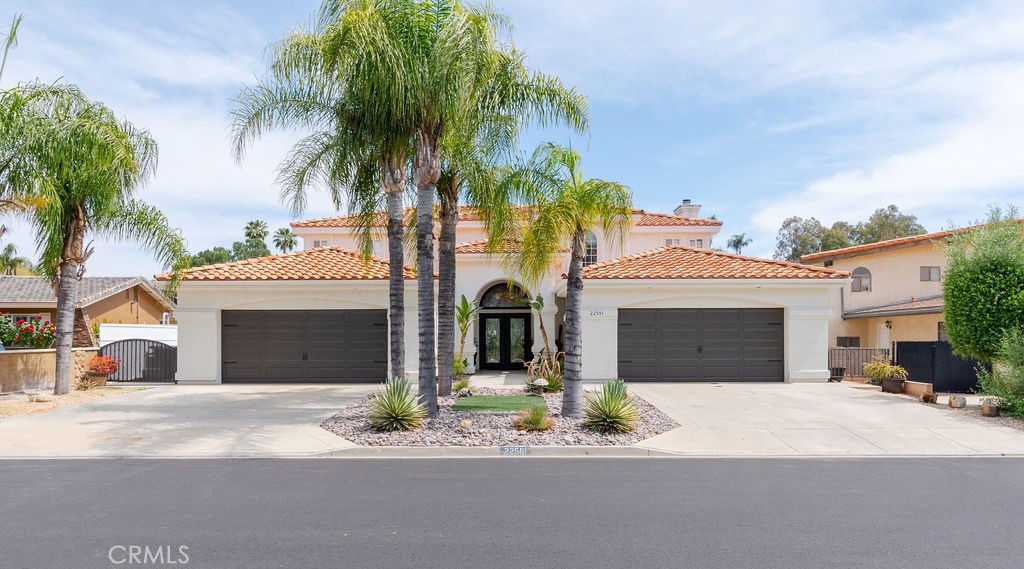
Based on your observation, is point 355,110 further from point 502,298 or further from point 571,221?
point 502,298

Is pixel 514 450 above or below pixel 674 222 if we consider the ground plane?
below

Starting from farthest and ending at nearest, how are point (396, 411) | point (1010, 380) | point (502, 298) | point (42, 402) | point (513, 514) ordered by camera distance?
point (502, 298) → point (42, 402) → point (1010, 380) → point (396, 411) → point (513, 514)

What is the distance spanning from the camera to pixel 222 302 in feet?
63.2

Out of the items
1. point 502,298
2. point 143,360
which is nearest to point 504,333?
point 502,298

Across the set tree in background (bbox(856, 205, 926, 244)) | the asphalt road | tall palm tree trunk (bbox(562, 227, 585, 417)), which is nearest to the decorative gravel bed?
tall palm tree trunk (bbox(562, 227, 585, 417))

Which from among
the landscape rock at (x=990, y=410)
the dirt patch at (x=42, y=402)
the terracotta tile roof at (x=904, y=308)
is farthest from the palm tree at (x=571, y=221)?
the terracotta tile roof at (x=904, y=308)

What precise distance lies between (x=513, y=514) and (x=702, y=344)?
13759 millimetres

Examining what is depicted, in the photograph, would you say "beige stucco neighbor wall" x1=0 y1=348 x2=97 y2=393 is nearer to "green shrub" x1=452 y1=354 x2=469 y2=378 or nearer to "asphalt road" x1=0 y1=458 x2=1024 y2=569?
"asphalt road" x1=0 y1=458 x2=1024 y2=569

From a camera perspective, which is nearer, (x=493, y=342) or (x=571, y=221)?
(x=571, y=221)

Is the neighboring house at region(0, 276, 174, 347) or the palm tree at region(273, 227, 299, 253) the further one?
the palm tree at region(273, 227, 299, 253)

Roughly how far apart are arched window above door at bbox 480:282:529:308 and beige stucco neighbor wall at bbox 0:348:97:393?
478 inches

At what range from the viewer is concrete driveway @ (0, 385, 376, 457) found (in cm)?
1029

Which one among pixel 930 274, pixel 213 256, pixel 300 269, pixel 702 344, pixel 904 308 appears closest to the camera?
pixel 702 344

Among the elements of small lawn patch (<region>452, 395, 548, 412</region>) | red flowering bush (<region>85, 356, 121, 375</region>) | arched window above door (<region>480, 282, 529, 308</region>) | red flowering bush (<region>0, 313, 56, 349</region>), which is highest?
arched window above door (<region>480, 282, 529, 308</region>)
